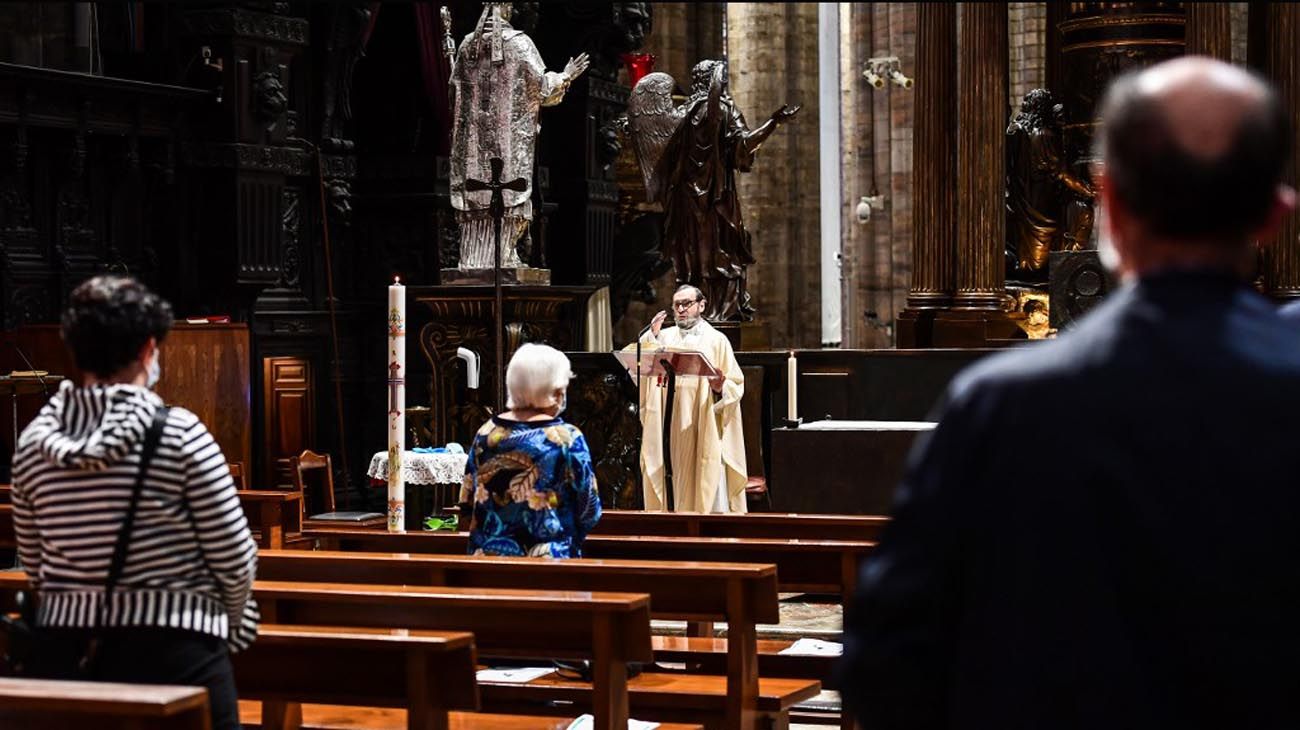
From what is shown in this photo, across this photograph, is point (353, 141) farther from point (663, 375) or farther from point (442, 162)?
point (663, 375)

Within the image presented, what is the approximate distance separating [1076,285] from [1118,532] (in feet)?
45.1

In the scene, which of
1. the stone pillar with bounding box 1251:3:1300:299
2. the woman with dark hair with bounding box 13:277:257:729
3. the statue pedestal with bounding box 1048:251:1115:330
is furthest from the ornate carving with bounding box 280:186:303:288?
the woman with dark hair with bounding box 13:277:257:729

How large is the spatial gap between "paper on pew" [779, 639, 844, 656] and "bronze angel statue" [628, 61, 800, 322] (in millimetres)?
7881

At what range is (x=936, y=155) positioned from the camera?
58.7 feet

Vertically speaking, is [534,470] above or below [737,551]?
above

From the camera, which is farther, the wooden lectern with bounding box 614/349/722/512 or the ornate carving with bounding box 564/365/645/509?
the ornate carving with bounding box 564/365/645/509

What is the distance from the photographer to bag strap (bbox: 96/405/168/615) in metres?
3.93

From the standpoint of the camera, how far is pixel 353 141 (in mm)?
18266

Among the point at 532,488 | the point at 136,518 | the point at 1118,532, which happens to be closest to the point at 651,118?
the point at 532,488

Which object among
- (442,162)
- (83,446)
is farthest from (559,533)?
(442,162)

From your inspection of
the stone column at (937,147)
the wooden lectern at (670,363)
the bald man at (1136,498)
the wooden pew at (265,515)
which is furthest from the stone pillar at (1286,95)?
the bald man at (1136,498)

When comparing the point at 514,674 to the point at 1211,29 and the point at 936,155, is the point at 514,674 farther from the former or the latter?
the point at 936,155

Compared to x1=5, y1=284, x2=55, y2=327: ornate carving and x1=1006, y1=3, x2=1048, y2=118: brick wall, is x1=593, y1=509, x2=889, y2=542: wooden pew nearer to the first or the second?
x1=5, y1=284, x2=55, y2=327: ornate carving

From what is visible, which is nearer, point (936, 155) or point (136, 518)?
point (136, 518)
